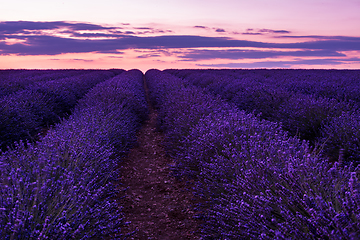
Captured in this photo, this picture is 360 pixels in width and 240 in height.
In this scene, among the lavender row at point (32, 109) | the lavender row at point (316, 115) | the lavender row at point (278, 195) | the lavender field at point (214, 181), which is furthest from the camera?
the lavender row at point (32, 109)

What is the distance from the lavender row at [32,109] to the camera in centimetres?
567

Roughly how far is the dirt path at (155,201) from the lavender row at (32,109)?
1.58 metres

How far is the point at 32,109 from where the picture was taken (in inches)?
297

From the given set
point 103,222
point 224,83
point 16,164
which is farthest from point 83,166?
point 224,83

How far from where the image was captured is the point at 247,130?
12.8 feet

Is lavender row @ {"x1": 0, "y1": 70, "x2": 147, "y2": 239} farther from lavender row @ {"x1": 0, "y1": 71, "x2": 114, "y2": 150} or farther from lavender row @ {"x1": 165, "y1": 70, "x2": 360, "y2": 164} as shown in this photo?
lavender row @ {"x1": 165, "y1": 70, "x2": 360, "y2": 164}

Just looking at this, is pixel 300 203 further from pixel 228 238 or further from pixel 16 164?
pixel 16 164

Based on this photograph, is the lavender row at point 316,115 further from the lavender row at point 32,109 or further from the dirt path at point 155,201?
the lavender row at point 32,109

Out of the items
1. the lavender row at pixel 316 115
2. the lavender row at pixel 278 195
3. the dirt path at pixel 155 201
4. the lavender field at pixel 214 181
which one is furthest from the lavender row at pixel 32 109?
the lavender row at pixel 316 115

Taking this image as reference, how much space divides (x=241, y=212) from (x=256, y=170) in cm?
49

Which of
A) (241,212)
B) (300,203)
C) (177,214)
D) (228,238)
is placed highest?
(300,203)

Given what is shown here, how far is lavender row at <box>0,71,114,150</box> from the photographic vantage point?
5668 millimetres

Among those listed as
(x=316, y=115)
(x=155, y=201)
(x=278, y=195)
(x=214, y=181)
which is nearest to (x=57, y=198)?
(x=214, y=181)

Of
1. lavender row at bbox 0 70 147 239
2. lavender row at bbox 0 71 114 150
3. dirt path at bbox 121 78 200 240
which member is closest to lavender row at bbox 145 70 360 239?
dirt path at bbox 121 78 200 240
